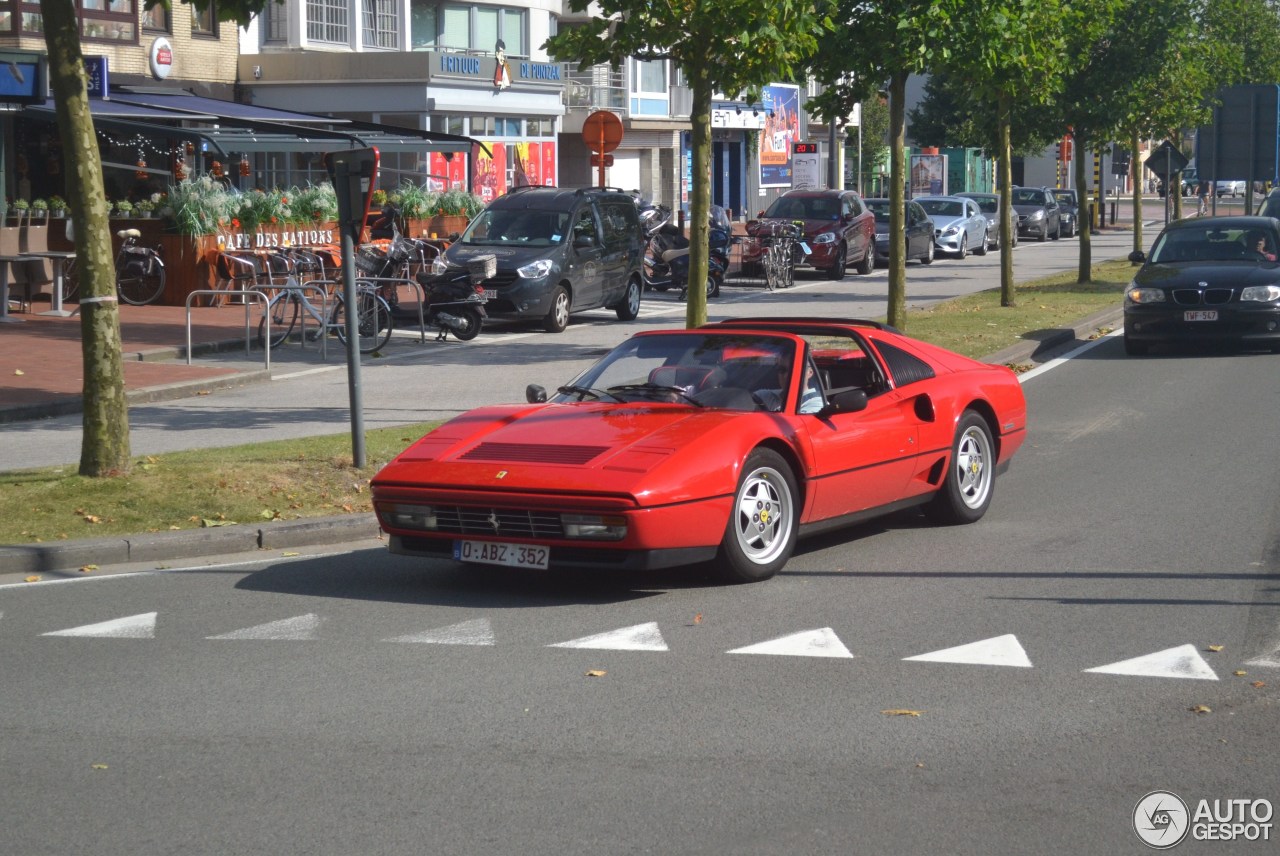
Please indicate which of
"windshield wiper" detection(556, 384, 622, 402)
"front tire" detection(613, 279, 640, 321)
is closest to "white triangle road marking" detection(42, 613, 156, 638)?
"windshield wiper" detection(556, 384, 622, 402)

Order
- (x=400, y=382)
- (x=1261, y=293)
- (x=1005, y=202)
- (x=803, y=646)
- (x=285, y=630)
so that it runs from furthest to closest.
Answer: (x=1005, y=202)
(x=1261, y=293)
(x=400, y=382)
(x=285, y=630)
(x=803, y=646)

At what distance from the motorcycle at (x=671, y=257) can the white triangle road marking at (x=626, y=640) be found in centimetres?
2162

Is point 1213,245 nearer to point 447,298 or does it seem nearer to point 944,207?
point 447,298

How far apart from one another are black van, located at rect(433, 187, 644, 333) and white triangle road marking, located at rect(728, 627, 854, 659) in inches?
620

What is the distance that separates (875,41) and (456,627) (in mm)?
14485

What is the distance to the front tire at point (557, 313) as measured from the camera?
78.5 feet

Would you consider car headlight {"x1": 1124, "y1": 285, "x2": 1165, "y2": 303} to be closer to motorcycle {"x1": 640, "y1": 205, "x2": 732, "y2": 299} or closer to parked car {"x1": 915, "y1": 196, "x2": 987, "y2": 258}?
motorcycle {"x1": 640, "y1": 205, "x2": 732, "y2": 299}

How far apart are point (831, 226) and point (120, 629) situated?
28.8m

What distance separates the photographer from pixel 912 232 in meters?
40.0

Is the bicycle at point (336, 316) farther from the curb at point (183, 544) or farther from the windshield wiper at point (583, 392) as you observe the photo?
the windshield wiper at point (583, 392)

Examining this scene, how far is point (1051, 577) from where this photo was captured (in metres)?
8.73

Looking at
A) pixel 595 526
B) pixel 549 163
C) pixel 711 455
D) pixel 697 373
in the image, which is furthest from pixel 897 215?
pixel 549 163

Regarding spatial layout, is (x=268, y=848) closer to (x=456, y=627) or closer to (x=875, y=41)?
(x=456, y=627)

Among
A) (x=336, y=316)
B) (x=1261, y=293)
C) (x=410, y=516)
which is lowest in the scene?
(x=410, y=516)
